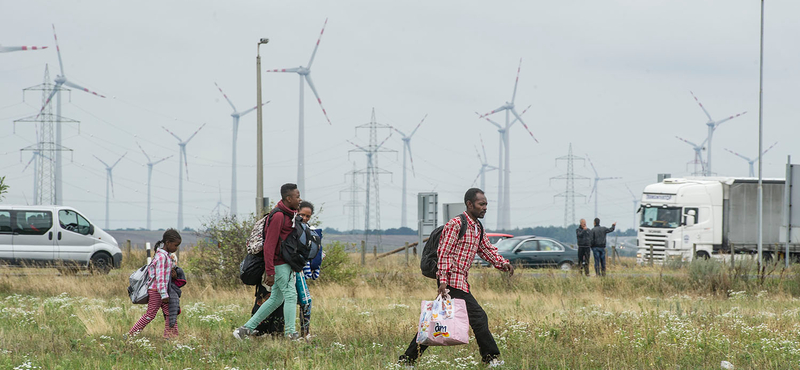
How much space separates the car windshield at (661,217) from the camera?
3072 cm

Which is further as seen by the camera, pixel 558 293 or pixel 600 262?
pixel 600 262

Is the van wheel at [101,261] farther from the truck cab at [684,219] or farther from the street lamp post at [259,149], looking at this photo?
the truck cab at [684,219]

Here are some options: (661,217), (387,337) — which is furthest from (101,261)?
(661,217)

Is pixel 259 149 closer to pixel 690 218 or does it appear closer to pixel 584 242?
pixel 584 242

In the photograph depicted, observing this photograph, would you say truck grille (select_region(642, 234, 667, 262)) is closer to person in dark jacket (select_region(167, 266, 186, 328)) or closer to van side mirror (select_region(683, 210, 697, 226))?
van side mirror (select_region(683, 210, 697, 226))

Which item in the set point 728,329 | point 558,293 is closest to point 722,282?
point 558,293

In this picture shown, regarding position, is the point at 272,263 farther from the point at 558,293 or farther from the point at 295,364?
the point at 558,293

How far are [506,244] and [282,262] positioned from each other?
18684 mm

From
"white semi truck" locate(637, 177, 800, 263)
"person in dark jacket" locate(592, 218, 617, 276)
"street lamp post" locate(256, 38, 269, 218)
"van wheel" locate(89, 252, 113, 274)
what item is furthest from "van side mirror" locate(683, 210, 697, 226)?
"van wheel" locate(89, 252, 113, 274)

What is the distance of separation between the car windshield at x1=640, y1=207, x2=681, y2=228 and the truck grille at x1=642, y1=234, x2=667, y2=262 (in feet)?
1.30

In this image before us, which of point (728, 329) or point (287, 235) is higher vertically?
point (287, 235)

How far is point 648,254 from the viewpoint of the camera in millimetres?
30922

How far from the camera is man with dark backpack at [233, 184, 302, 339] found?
830 centimetres

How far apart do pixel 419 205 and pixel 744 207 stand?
612 inches
